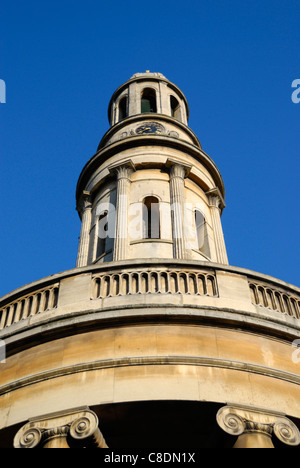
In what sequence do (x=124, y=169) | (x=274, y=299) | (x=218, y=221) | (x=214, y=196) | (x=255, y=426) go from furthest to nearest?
(x=214, y=196) → (x=218, y=221) → (x=124, y=169) → (x=274, y=299) → (x=255, y=426)

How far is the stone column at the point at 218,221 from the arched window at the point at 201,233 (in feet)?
1.54

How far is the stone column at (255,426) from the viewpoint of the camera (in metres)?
9.83

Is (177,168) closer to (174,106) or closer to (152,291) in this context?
(174,106)

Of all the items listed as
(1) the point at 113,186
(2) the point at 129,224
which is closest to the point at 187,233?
(2) the point at 129,224

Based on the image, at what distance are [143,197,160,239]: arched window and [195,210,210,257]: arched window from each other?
6.40ft

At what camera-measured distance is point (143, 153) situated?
2453cm

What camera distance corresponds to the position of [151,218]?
22641mm

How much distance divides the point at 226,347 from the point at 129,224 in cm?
1098

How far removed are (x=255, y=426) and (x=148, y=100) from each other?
24408mm

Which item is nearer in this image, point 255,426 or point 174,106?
point 255,426

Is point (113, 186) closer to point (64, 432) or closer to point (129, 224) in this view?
point (129, 224)

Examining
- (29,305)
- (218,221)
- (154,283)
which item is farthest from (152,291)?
(218,221)

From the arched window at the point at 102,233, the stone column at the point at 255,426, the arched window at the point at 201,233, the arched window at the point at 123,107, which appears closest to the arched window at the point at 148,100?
the arched window at the point at 123,107
